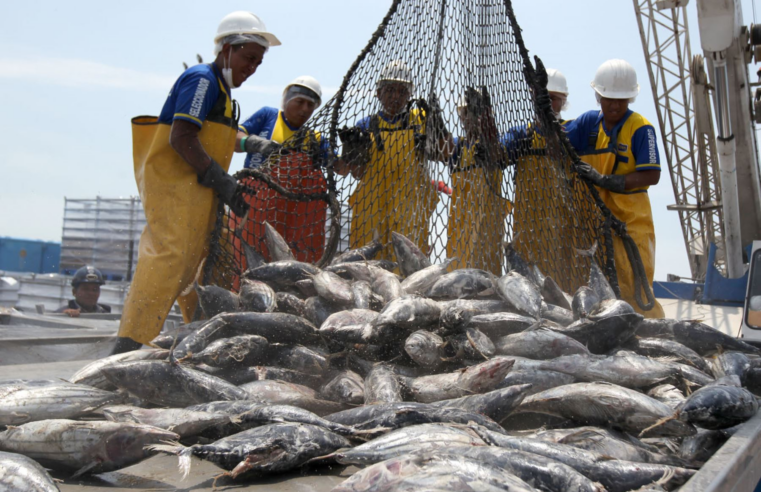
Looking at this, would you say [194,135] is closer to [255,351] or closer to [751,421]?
[255,351]

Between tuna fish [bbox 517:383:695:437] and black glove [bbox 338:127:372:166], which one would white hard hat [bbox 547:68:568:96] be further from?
tuna fish [bbox 517:383:695:437]

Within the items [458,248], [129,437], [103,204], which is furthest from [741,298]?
[103,204]

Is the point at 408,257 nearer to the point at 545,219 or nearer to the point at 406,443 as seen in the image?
the point at 545,219

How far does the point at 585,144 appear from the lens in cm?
543

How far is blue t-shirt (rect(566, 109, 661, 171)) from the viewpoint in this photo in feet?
16.1

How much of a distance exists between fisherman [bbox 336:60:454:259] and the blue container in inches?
1105

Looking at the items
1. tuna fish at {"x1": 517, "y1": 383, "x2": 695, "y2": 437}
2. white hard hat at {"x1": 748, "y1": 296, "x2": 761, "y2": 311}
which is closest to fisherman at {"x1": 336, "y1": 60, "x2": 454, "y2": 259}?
tuna fish at {"x1": 517, "y1": 383, "x2": 695, "y2": 437}

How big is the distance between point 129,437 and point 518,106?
3.79m

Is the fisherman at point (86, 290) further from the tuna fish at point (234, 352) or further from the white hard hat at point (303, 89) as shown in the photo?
the tuna fish at point (234, 352)

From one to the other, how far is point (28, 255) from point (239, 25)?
2974 cm

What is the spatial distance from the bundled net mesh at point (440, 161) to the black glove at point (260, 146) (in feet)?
0.72

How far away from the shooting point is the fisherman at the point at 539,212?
173 inches

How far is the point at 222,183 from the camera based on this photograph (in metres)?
4.03

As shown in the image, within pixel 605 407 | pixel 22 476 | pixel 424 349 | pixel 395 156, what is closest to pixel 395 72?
pixel 395 156
